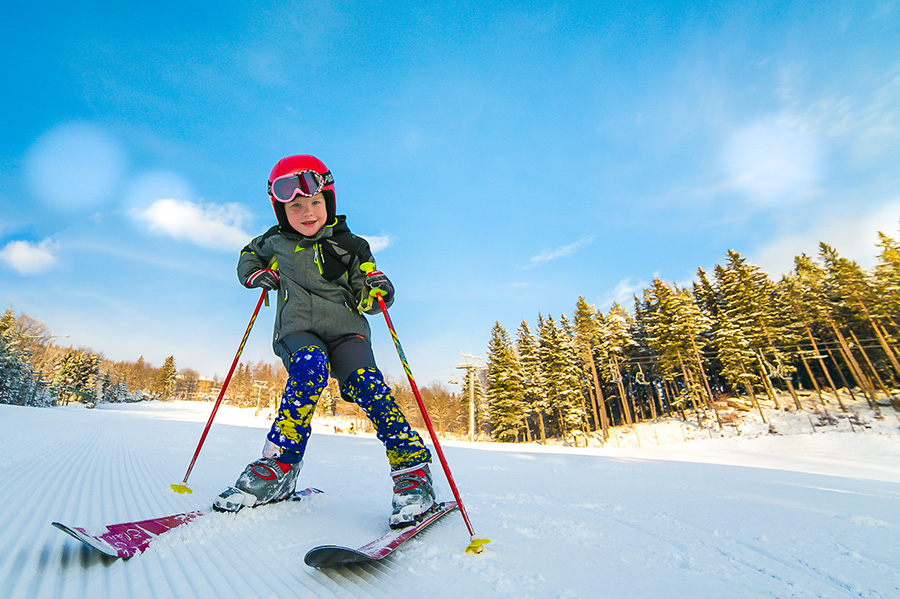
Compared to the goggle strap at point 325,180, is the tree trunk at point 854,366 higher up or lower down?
higher up

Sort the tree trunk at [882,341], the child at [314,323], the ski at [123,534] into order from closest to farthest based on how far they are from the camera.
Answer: the ski at [123,534] < the child at [314,323] < the tree trunk at [882,341]

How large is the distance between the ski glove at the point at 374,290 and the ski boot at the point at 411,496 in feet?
3.06

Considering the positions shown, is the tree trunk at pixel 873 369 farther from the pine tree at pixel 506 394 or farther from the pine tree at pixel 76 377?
the pine tree at pixel 76 377

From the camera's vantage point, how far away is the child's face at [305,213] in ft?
7.25

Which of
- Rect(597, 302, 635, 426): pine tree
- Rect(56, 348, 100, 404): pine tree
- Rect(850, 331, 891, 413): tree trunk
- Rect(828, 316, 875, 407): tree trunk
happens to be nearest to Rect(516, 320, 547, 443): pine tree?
Rect(597, 302, 635, 426): pine tree

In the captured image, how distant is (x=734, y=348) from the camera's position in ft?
84.6

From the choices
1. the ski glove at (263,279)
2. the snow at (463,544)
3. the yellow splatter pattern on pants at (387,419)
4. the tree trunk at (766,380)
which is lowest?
the snow at (463,544)

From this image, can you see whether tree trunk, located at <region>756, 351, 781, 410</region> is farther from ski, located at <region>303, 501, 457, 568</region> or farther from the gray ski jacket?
ski, located at <region>303, 501, 457, 568</region>

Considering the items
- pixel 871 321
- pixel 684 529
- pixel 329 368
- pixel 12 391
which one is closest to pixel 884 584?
pixel 684 529

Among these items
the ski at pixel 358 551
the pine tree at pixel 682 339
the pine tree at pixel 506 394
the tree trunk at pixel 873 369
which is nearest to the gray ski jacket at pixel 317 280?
the ski at pixel 358 551

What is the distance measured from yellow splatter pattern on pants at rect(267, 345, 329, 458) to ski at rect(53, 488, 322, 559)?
0.51 m

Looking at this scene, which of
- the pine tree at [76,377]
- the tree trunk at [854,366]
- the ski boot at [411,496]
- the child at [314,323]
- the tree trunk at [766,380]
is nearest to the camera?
the ski boot at [411,496]

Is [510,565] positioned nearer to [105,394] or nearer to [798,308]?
[798,308]

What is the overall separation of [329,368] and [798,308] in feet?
121
